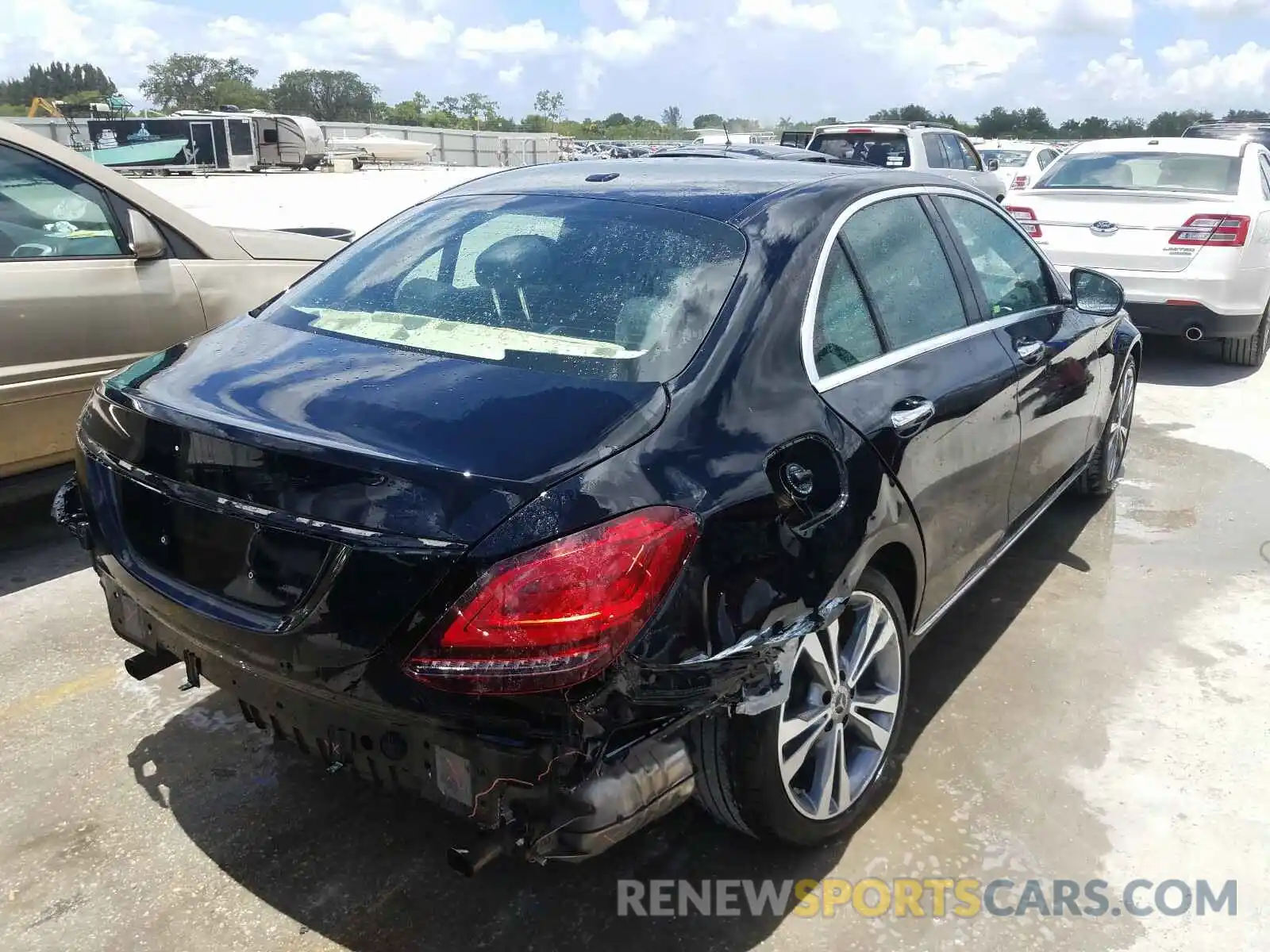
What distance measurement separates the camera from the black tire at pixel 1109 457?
4961 millimetres

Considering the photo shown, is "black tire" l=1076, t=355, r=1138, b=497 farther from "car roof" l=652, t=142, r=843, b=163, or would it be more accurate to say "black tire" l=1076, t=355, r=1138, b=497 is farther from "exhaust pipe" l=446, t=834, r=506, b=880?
"exhaust pipe" l=446, t=834, r=506, b=880

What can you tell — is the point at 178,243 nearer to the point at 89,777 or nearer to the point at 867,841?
the point at 89,777

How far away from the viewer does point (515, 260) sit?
2906 mm

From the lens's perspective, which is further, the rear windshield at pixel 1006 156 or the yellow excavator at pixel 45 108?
the yellow excavator at pixel 45 108

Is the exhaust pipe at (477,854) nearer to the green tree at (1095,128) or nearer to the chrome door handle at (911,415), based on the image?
the chrome door handle at (911,415)

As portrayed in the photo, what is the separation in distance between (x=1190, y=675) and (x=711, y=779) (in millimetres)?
2190

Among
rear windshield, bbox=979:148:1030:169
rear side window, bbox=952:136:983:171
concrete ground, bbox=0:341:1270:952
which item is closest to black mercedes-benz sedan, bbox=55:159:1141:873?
concrete ground, bbox=0:341:1270:952

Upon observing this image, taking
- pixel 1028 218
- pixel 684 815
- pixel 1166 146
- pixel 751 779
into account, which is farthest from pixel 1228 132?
pixel 751 779

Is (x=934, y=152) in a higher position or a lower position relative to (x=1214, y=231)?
higher

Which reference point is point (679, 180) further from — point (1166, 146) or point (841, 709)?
point (1166, 146)

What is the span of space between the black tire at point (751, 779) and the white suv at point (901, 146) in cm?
1118

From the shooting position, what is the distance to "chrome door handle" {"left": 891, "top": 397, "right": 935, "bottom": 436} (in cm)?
271

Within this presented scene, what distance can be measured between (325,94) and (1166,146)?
108m

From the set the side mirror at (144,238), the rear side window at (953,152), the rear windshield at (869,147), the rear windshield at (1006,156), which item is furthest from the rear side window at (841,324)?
the rear windshield at (1006,156)
